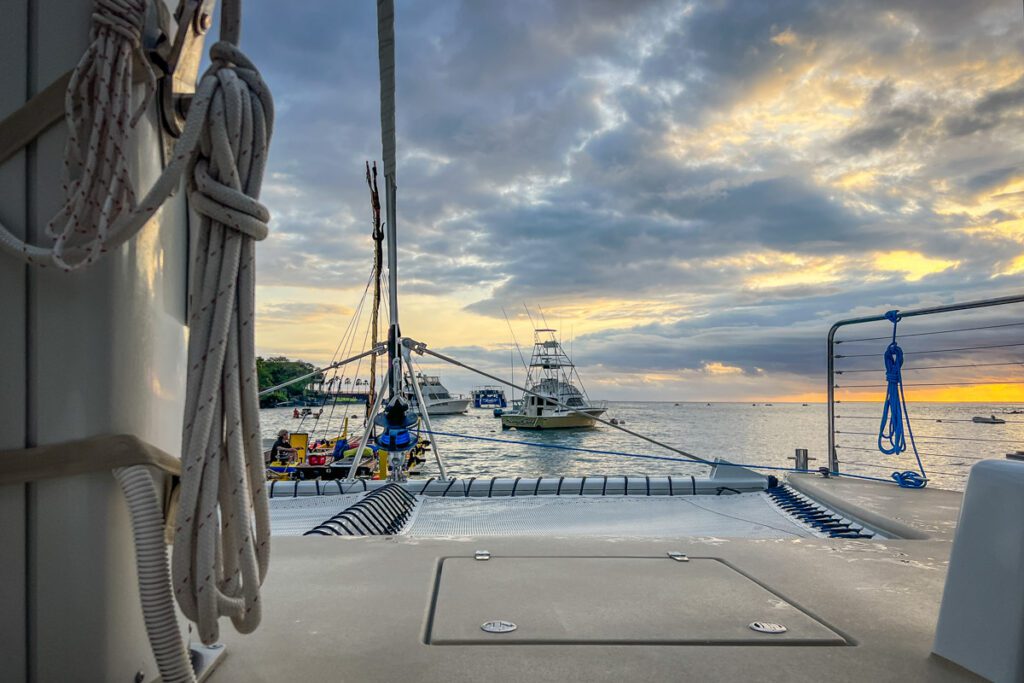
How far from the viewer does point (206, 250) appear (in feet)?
3.19

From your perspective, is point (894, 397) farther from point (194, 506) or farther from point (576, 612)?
point (194, 506)

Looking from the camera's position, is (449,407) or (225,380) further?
(449,407)

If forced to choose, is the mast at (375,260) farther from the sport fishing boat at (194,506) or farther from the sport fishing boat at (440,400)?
the sport fishing boat at (440,400)

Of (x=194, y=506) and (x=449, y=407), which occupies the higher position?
(x=194, y=506)

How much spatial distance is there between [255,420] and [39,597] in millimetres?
372

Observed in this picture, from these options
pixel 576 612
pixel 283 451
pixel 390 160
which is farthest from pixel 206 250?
pixel 283 451

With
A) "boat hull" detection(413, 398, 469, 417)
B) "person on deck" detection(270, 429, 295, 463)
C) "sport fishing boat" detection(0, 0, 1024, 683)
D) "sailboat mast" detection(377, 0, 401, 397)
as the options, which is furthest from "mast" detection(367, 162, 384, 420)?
"boat hull" detection(413, 398, 469, 417)

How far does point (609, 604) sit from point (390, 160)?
124 inches

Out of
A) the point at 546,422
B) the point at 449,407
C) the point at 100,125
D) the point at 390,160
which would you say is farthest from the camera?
the point at 449,407

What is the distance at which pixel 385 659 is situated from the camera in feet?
4.07

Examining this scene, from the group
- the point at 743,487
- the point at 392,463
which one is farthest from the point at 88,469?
the point at 743,487

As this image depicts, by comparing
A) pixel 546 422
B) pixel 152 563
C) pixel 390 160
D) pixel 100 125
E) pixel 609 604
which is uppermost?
pixel 390 160

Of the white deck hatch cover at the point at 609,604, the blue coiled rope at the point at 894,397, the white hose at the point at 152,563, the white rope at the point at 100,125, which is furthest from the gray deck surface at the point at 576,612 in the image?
the blue coiled rope at the point at 894,397

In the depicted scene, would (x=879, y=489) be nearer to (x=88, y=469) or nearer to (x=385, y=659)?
(x=385, y=659)
